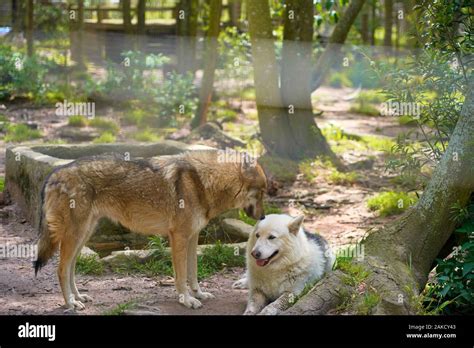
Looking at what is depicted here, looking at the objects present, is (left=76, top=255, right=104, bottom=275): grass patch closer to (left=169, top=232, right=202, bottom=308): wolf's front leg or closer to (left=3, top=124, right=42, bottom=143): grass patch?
(left=169, top=232, right=202, bottom=308): wolf's front leg

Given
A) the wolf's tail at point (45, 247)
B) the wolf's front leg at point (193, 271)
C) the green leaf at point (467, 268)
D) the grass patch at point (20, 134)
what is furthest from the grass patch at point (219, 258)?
the grass patch at point (20, 134)

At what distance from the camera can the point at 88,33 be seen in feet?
53.0

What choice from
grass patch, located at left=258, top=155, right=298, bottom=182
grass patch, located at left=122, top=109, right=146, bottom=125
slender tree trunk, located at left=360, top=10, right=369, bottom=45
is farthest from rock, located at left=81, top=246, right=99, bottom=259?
slender tree trunk, located at left=360, top=10, right=369, bottom=45

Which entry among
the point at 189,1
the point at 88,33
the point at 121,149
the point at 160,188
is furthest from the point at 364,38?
the point at 160,188

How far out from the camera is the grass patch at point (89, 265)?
21.4 feet

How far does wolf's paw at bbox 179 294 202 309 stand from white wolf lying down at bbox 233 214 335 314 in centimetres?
41

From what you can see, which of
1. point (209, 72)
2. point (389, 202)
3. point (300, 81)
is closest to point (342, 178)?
point (389, 202)

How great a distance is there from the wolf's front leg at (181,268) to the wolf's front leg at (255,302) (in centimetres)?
41

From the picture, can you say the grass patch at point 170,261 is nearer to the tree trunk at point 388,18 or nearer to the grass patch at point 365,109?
the grass patch at point 365,109

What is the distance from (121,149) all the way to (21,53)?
23.9 ft

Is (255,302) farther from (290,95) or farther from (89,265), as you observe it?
(290,95)

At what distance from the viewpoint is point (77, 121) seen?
42.0ft

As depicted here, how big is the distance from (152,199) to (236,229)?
199 centimetres

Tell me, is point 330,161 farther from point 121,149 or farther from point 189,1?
point 189,1
